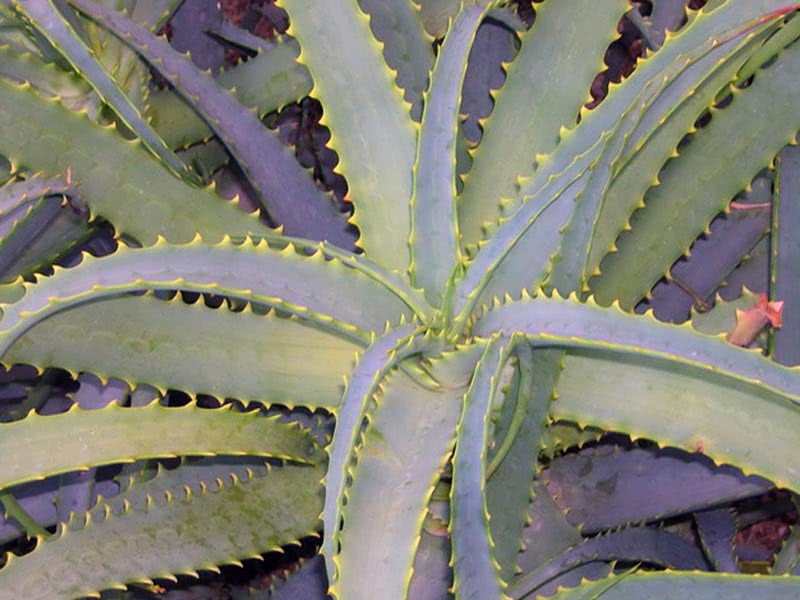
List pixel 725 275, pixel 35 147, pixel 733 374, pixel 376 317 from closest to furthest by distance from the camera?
pixel 733 374 → pixel 376 317 → pixel 35 147 → pixel 725 275

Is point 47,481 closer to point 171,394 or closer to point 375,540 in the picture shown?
point 171,394

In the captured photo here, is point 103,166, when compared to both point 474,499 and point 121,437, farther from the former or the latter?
point 474,499

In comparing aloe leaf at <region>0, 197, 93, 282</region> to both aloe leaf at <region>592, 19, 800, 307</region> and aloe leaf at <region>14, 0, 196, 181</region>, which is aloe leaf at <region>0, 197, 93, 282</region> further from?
aloe leaf at <region>592, 19, 800, 307</region>

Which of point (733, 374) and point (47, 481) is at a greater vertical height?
point (47, 481)

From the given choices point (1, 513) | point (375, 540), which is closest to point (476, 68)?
point (375, 540)

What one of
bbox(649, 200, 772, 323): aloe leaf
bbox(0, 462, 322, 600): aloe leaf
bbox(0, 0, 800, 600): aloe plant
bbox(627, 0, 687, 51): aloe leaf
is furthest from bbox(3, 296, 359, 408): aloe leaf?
bbox(627, 0, 687, 51): aloe leaf

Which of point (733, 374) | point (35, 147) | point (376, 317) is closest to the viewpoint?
point (733, 374)

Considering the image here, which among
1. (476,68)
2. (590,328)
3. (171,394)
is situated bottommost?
(590,328)

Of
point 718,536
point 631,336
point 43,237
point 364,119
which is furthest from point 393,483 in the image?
point 43,237
